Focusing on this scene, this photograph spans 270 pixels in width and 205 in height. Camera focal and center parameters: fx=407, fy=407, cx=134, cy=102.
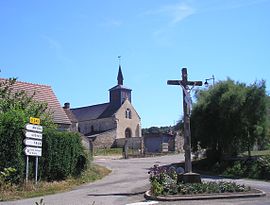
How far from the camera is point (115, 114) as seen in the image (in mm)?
79312

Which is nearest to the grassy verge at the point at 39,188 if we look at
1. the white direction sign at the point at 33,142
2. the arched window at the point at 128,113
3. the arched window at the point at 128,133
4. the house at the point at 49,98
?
the white direction sign at the point at 33,142

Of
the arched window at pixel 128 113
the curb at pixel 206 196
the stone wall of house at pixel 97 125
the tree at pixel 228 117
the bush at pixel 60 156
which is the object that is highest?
the arched window at pixel 128 113

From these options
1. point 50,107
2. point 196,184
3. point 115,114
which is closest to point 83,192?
point 196,184

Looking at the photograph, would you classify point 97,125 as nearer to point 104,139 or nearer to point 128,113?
point 128,113

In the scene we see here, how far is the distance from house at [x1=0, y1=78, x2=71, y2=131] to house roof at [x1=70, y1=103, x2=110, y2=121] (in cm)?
4992

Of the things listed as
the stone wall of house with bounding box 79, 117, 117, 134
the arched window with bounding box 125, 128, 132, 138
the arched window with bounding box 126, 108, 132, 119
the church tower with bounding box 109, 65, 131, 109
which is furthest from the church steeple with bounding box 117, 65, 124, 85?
the arched window with bounding box 125, 128, 132, 138

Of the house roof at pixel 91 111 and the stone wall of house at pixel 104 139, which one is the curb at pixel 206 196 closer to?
the stone wall of house at pixel 104 139

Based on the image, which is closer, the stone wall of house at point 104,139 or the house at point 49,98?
the house at point 49,98

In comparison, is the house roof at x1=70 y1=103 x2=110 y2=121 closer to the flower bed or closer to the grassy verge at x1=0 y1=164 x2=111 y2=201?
the grassy verge at x1=0 y1=164 x2=111 y2=201

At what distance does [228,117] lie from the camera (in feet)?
105

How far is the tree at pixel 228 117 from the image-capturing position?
31.7 m

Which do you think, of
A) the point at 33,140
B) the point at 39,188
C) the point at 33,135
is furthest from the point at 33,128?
the point at 39,188

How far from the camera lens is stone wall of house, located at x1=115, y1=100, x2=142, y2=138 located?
79.8 meters

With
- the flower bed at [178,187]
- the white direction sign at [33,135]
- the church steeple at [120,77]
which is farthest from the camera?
the church steeple at [120,77]
